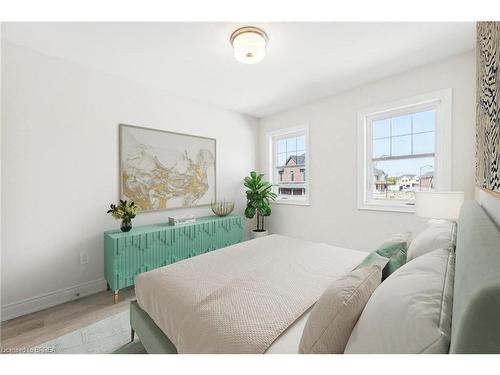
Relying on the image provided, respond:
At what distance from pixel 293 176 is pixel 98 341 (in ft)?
11.0

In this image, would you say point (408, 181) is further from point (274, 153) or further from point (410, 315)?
point (410, 315)

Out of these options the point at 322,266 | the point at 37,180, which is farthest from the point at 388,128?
the point at 37,180

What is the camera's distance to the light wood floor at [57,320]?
1.84 metres

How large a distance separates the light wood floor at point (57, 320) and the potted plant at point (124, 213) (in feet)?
2.63

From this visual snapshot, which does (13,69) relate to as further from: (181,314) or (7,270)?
(181,314)

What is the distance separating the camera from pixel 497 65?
2.58ft

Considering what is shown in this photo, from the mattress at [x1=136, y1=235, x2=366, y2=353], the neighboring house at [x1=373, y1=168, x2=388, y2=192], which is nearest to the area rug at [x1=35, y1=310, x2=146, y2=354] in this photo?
the mattress at [x1=136, y1=235, x2=366, y2=353]

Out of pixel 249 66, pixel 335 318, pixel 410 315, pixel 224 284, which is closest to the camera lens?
pixel 410 315

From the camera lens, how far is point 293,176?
406 cm

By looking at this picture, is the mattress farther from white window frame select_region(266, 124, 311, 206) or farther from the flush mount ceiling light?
the flush mount ceiling light

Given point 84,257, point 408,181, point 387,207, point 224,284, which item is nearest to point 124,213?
point 84,257

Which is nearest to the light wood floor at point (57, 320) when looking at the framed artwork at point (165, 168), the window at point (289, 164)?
the framed artwork at point (165, 168)

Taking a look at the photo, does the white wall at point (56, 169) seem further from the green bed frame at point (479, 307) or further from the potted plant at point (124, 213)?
the green bed frame at point (479, 307)

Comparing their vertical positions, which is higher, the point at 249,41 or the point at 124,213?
the point at 249,41
